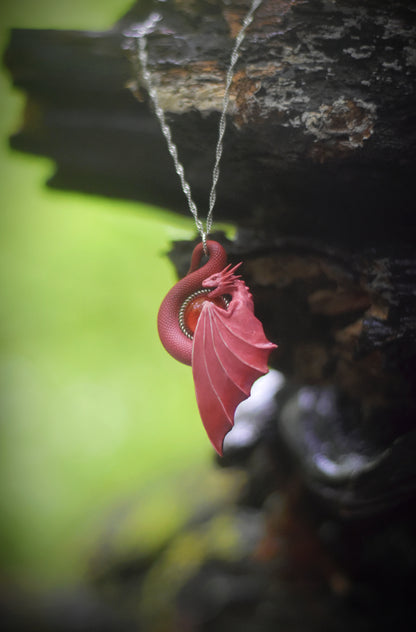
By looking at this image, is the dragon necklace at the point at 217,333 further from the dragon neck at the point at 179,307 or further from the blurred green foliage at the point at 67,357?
the blurred green foliage at the point at 67,357

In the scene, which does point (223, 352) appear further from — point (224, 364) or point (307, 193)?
point (307, 193)

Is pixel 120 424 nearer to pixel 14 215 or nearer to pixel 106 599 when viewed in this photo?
pixel 106 599

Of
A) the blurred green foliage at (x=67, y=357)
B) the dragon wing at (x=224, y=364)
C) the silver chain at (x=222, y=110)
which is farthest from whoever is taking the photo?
the blurred green foliage at (x=67, y=357)

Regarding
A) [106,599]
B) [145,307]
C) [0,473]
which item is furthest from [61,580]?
[145,307]

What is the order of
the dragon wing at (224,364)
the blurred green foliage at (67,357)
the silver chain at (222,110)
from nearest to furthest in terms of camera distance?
the dragon wing at (224,364), the silver chain at (222,110), the blurred green foliage at (67,357)

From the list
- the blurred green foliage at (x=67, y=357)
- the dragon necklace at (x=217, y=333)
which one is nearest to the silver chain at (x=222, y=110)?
the dragon necklace at (x=217, y=333)

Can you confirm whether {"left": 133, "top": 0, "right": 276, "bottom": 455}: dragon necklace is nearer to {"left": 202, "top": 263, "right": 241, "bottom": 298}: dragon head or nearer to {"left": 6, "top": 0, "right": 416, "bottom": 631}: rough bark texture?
{"left": 202, "top": 263, "right": 241, "bottom": 298}: dragon head

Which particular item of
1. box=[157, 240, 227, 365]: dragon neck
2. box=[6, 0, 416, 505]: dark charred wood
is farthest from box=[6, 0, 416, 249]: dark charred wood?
box=[157, 240, 227, 365]: dragon neck
